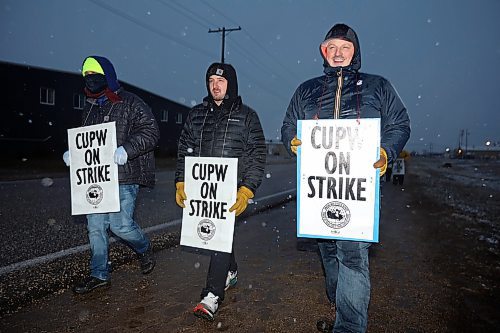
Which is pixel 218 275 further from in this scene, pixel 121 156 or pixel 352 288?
pixel 121 156

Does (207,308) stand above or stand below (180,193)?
below

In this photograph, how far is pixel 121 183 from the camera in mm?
3859

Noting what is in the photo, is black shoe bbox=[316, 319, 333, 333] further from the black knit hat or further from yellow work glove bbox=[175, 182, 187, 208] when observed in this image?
the black knit hat

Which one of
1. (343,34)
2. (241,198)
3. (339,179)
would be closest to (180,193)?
(241,198)

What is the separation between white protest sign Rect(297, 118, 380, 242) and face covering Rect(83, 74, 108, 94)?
2075 millimetres

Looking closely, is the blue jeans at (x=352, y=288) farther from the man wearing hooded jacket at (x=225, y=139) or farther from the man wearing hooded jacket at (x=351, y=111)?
the man wearing hooded jacket at (x=225, y=139)

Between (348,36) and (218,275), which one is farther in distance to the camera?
(218,275)

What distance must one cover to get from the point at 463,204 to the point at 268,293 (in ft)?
32.0

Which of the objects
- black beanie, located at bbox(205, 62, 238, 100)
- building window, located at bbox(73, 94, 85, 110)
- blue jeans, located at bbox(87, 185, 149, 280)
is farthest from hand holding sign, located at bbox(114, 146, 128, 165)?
building window, located at bbox(73, 94, 85, 110)

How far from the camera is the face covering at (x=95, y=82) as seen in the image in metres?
3.81

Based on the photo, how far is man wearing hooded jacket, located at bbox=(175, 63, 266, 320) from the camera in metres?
3.47

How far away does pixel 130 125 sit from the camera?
12.9ft

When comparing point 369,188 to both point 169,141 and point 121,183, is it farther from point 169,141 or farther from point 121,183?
point 169,141

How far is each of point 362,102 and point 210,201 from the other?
1538 mm
